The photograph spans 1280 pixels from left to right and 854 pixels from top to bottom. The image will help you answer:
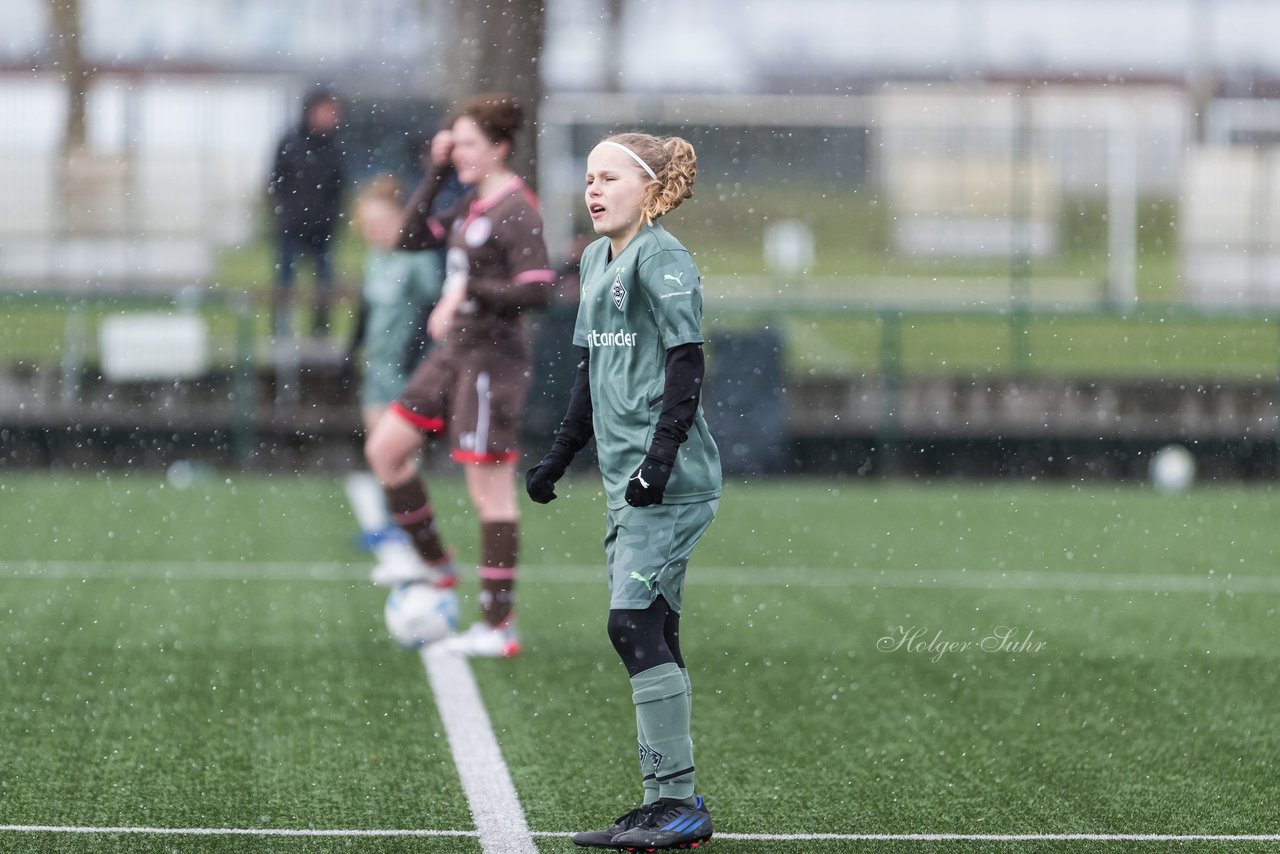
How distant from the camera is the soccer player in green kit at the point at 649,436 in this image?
4.55 meters

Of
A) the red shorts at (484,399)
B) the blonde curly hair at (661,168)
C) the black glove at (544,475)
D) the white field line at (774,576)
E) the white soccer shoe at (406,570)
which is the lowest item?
the white field line at (774,576)

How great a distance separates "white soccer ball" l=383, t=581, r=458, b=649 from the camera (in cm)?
735

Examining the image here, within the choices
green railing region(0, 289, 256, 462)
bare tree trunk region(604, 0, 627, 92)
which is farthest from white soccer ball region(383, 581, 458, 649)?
bare tree trunk region(604, 0, 627, 92)

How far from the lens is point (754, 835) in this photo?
4785 millimetres

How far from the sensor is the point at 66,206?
50.1 feet

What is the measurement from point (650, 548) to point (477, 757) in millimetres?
1259

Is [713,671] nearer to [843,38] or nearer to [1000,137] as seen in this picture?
[1000,137]

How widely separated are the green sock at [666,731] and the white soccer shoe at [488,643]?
2.62 metres

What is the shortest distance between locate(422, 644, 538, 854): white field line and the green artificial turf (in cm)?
6

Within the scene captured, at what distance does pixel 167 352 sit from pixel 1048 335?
6329mm

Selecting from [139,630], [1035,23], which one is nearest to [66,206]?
[139,630]

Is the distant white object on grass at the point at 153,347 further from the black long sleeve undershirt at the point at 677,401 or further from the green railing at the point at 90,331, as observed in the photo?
the black long sleeve undershirt at the point at 677,401

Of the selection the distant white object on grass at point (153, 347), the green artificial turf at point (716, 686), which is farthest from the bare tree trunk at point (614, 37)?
the green artificial turf at point (716, 686)

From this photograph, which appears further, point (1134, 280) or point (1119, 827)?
point (1134, 280)
